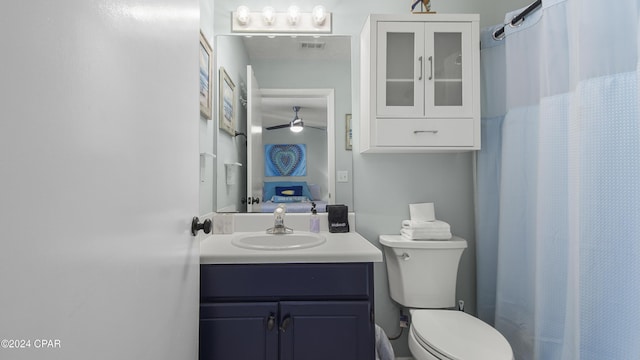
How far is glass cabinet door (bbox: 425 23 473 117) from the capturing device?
154 cm

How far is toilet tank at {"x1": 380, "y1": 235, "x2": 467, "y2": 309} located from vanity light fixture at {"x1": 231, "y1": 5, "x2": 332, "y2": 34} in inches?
53.2

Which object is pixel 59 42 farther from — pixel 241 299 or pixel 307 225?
pixel 307 225

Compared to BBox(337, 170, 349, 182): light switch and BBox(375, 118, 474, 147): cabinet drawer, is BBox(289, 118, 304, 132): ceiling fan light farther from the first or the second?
BBox(375, 118, 474, 147): cabinet drawer

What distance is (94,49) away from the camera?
44 centimetres

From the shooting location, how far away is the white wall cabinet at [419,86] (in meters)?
1.54

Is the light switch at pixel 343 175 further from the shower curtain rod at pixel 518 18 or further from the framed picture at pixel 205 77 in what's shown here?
the shower curtain rod at pixel 518 18

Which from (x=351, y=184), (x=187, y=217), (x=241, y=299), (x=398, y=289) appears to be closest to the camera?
(x=187, y=217)

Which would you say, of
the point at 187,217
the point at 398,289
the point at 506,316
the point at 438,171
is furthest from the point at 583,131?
the point at 187,217

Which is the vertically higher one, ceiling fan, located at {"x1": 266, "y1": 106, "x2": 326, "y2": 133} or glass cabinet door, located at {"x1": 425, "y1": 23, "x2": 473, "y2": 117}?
glass cabinet door, located at {"x1": 425, "y1": 23, "x2": 473, "y2": 117}

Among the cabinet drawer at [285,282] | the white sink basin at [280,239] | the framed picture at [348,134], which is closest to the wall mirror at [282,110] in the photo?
the framed picture at [348,134]

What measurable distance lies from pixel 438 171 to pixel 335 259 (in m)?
1.04

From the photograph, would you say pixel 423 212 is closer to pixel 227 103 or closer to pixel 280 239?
pixel 280 239

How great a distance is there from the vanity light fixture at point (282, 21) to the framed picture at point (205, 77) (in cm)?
28
